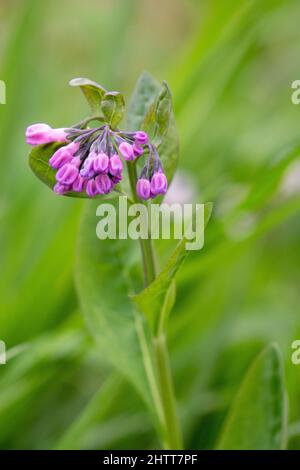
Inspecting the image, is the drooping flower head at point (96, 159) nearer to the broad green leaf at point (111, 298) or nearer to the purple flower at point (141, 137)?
the purple flower at point (141, 137)

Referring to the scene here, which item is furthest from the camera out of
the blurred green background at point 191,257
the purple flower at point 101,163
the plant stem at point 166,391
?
the blurred green background at point 191,257

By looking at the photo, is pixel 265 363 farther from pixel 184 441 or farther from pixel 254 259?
pixel 254 259

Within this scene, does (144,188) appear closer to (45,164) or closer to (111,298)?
(45,164)

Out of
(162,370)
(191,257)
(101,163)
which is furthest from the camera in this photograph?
(191,257)

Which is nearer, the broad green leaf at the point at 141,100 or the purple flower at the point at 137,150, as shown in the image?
the purple flower at the point at 137,150

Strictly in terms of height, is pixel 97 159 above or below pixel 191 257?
below

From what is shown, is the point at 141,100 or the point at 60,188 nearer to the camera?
the point at 60,188

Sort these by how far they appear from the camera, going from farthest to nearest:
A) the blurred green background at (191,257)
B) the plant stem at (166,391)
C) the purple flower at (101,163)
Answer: the blurred green background at (191,257) → the plant stem at (166,391) → the purple flower at (101,163)

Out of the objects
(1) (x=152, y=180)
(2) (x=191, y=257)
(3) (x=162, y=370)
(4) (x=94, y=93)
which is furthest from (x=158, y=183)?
(2) (x=191, y=257)

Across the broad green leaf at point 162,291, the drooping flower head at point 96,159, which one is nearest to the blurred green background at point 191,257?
the broad green leaf at point 162,291
